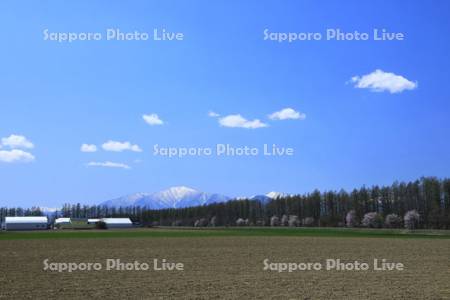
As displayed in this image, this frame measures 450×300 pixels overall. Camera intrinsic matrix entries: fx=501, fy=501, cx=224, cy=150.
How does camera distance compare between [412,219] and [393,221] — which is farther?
[393,221]

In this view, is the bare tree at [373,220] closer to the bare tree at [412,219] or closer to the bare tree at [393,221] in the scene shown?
the bare tree at [393,221]

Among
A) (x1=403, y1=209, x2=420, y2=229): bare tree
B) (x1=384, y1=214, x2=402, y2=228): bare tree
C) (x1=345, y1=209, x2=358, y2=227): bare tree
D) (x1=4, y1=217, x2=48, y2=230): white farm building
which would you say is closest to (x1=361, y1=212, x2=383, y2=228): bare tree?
(x1=384, y1=214, x2=402, y2=228): bare tree

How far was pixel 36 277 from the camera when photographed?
25.9 m

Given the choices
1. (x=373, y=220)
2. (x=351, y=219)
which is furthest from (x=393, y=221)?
(x=351, y=219)

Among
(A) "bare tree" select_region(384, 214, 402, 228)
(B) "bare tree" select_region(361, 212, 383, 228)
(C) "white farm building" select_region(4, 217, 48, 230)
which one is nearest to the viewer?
(A) "bare tree" select_region(384, 214, 402, 228)

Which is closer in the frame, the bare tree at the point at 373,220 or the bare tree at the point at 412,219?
the bare tree at the point at 412,219

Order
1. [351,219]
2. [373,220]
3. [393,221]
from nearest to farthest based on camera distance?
[393,221] < [373,220] < [351,219]

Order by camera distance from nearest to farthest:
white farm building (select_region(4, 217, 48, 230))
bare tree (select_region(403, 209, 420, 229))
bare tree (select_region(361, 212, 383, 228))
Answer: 1. bare tree (select_region(403, 209, 420, 229))
2. bare tree (select_region(361, 212, 383, 228))
3. white farm building (select_region(4, 217, 48, 230))

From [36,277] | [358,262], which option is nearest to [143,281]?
[36,277]

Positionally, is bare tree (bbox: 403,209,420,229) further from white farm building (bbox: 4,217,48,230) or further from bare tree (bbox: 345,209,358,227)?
white farm building (bbox: 4,217,48,230)

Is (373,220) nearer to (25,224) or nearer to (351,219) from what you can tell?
(351,219)

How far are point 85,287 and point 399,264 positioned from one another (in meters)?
20.6

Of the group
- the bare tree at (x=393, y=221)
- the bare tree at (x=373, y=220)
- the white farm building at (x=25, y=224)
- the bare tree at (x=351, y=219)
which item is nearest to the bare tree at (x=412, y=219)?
the bare tree at (x=393, y=221)

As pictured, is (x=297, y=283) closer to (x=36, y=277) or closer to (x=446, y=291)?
(x=446, y=291)
